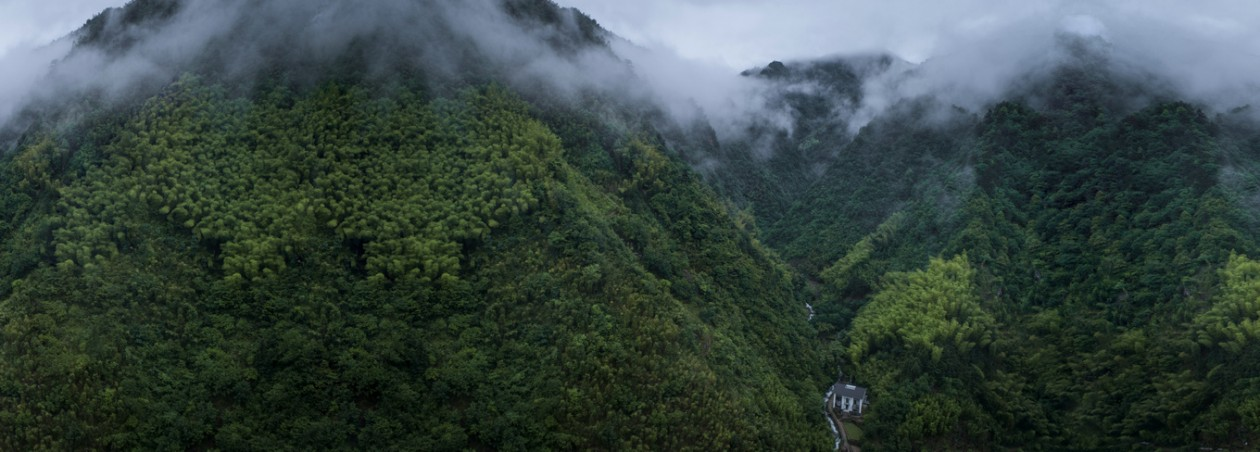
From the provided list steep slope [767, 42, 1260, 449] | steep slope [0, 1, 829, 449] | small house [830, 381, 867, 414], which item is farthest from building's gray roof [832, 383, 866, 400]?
steep slope [0, 1, 829, 449]

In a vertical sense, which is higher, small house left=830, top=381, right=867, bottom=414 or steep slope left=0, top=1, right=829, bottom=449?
steep slope left=0, top=1, right=829, bottom=449

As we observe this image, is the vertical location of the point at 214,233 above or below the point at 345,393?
above

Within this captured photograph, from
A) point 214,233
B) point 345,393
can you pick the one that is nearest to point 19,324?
point 214,233

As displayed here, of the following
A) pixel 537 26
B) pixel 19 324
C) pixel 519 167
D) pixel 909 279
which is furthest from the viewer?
pixel 537 26

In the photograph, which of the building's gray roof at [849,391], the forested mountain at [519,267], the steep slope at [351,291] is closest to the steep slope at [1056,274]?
the forested mountain at [519,267]

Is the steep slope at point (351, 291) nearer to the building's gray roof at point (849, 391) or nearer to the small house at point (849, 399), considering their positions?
the building's gray roof at point (849, 391)

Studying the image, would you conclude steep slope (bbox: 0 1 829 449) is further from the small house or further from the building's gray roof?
the small house

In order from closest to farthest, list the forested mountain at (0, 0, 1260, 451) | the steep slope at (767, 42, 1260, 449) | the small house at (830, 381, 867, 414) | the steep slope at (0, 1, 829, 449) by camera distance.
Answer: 1. the steep slope at (0, 1, 829, 449)
2. the forested mountain at (0, 0, 1260, 451)
3. the steep slope at (767, 42, 1260, 449)
4. the small house at (830, 381, 867, 414)

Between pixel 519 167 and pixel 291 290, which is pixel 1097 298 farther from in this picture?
pixel 291 290
